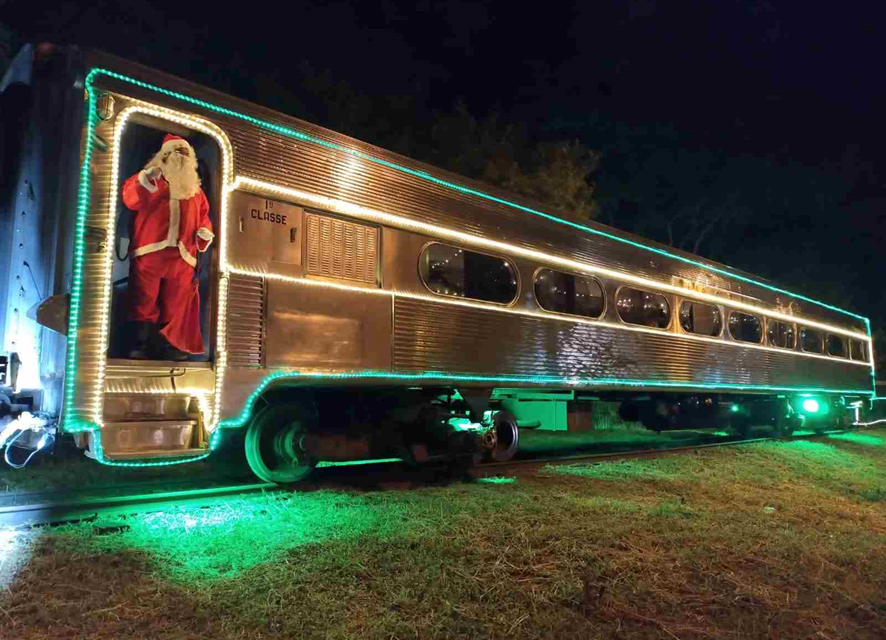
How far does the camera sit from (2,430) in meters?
4.59

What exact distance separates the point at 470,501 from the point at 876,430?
18.1m

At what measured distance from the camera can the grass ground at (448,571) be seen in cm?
332

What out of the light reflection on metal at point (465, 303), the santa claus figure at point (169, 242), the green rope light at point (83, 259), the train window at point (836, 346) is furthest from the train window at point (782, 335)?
the santa claus figure at point (169, 242)

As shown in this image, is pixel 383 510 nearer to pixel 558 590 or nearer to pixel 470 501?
pixel 470 501

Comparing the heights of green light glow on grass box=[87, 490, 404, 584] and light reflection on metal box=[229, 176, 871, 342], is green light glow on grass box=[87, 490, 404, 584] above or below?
below

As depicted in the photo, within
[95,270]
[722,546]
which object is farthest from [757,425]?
[95,270]

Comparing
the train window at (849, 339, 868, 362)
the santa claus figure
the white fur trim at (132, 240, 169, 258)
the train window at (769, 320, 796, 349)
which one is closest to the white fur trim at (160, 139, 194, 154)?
the santa claus figure

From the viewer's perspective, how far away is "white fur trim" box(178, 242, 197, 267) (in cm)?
484

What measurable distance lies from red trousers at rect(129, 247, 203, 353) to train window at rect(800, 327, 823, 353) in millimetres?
14092

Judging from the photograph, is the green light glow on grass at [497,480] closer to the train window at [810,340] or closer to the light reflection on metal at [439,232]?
the light reflection on metal at [439,232]

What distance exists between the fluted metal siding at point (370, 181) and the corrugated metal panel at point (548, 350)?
97 cm

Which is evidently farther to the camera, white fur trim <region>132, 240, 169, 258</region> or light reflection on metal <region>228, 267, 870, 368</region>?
light reflection on metal <region>228, 267, 870, 368</region>

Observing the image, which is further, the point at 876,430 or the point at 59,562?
the point at 876,430

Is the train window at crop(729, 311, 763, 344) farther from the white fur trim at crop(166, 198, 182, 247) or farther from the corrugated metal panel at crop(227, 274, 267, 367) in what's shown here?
the white fur trim at crop(166, 198, 182, 247)
